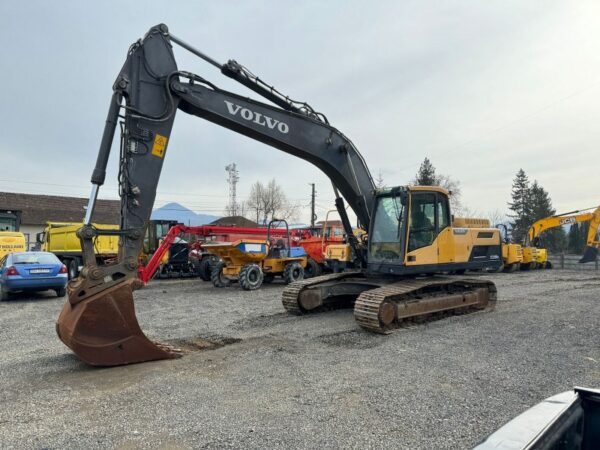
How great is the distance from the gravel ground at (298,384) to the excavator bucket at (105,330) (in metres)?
0.19

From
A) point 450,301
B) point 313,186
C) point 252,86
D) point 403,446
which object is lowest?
point 403,446

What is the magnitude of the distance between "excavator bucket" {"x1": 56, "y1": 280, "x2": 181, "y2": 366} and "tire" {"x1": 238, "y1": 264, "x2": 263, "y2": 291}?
790 cm

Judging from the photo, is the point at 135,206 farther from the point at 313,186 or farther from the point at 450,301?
the point at 313,186

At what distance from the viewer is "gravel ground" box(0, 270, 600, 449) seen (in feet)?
11.8

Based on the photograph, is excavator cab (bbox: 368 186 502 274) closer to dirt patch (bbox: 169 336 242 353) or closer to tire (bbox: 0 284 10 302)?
dirt patch (bbox: 169 336 242 353)

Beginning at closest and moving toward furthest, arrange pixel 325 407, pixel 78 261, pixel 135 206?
pixel 325 407, pixel 135 206, pixel 78 261

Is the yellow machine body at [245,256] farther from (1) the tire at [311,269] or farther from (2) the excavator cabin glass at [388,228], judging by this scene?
(2) the excavator cabin glass at [388,228]

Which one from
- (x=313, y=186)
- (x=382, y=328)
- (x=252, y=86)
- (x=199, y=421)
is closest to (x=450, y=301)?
(x=382, y=328)

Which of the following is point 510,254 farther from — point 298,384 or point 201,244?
point 298,384

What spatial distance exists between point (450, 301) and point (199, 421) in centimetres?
613

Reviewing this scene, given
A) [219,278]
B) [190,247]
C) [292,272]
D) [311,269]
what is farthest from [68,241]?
[311,269]

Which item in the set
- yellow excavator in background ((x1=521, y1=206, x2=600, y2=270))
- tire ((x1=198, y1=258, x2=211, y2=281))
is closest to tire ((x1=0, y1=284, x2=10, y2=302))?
tire ((x1=198, y1=258, x2=211, y2=281))

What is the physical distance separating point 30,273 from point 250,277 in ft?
20.1

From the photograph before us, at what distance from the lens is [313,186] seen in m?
47.4
